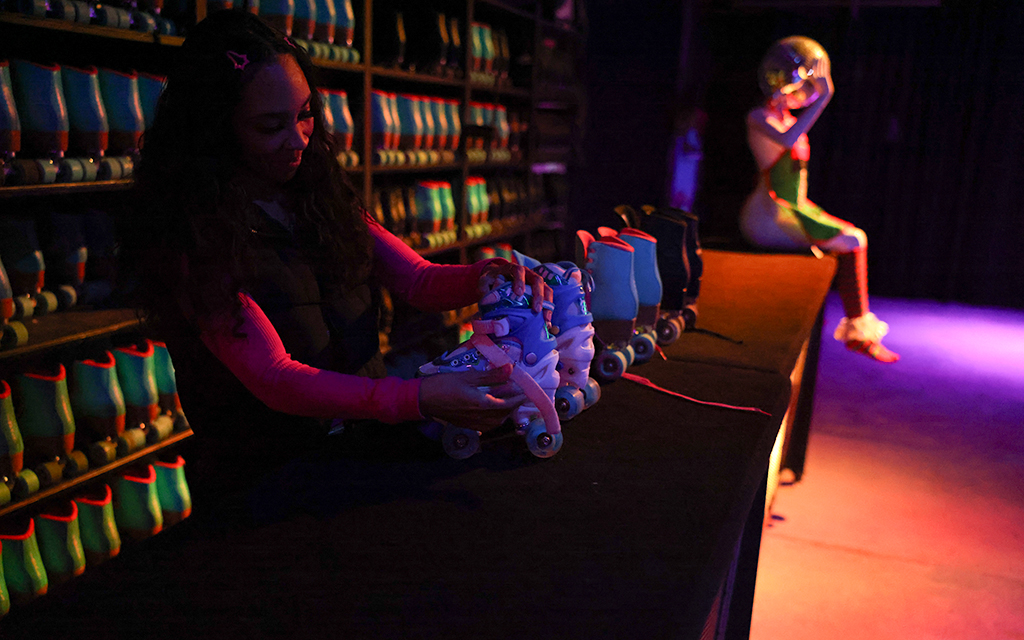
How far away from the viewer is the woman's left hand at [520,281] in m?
1.15

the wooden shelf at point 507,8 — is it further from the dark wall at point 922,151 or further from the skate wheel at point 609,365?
the skate wheel at point 609,365

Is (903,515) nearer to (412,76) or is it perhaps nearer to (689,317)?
(689,317)

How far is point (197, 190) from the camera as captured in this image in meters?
1.08

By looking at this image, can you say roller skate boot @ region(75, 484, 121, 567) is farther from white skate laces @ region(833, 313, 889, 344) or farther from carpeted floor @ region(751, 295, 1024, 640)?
white skate laces @ region(833, 313, 889, 344)

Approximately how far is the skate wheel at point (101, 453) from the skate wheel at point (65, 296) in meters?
0.38

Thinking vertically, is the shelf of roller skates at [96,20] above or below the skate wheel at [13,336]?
above

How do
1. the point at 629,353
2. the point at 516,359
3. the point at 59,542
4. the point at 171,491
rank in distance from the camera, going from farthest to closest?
the point at 171,491
the point at 59,542
the point at 629,353
the point at 516,359

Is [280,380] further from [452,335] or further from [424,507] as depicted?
→ [452,335]

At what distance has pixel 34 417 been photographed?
1.90 meters

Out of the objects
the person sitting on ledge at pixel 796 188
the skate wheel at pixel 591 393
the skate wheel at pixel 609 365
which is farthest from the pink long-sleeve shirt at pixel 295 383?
the person sitting on ledge at pixel 796 188

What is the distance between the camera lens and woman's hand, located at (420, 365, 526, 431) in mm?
980

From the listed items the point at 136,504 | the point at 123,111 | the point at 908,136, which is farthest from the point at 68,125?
the point at 908,136

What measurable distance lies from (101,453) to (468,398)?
149 centimetres

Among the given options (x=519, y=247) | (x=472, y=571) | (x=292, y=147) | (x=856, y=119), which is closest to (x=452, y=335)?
(x=519, y=247)
